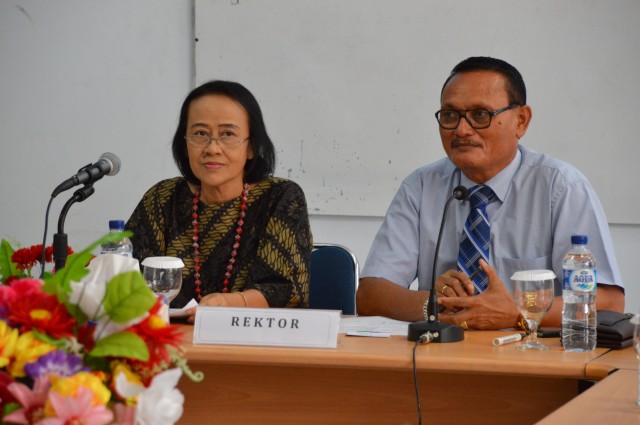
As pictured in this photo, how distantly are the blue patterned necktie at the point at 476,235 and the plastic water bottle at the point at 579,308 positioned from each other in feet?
1.49

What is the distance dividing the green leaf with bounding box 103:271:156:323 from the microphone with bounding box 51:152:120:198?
3.80 ft

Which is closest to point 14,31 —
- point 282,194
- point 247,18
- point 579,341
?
point 247,18

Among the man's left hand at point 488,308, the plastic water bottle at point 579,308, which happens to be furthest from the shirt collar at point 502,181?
the plastic water bottle at point 579,308

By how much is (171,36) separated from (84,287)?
3.27 metres

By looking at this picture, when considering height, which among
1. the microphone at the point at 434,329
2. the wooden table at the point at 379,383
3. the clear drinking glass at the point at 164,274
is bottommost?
the wooden table at the point at 379,383

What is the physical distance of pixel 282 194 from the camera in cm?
263

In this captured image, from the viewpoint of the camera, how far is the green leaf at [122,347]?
0.80 metres

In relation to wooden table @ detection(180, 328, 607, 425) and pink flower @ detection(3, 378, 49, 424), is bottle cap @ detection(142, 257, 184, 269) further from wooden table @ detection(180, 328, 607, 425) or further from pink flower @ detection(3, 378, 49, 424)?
pink flower @ detection(3, 378, 49, 424)

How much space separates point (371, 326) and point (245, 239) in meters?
0.60

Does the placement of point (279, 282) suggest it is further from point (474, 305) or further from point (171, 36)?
point (171, 36)

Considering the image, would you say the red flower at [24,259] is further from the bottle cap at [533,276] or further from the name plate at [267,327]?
the bottle cap at [533,276]

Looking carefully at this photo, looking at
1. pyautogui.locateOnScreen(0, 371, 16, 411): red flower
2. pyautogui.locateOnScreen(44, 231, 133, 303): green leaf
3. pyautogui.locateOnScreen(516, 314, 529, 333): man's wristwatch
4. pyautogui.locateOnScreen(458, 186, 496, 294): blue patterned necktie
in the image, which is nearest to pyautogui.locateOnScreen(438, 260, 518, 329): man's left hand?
pyautogui.locateOnScreen(516, 314, 529, 333): man's wristwatch

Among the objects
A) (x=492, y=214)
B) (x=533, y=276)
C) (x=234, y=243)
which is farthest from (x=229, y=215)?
(x=533, y=276)

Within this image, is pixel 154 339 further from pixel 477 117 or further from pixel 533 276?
pixel 477 117
